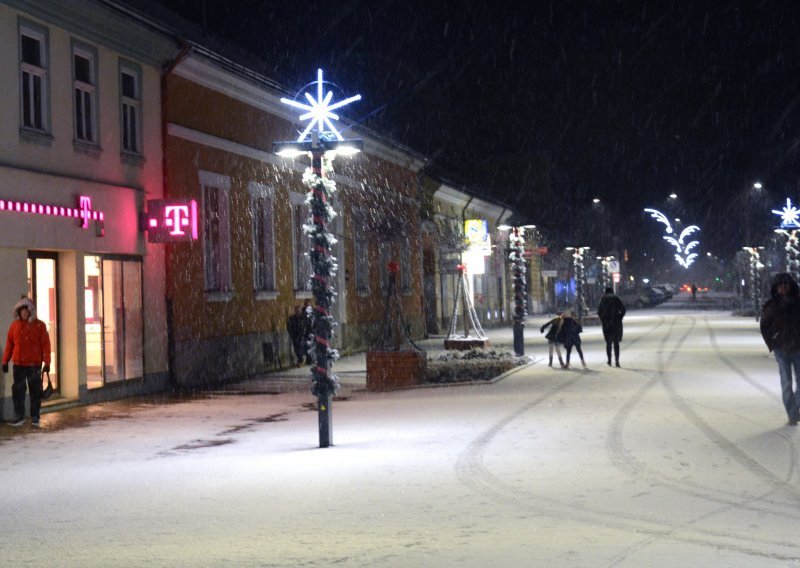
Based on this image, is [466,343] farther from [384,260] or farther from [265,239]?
[384,260]

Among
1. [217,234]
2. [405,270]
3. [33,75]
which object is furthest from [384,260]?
[33,75]

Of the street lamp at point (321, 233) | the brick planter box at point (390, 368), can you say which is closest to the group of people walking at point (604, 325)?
the brick planter box at point (390, 368)

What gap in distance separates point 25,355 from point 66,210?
10.7 ft

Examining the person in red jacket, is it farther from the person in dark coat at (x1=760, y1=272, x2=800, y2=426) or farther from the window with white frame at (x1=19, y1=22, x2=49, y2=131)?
the person in dark coat at (x1=760, y1=272, x2=800, y2=426)

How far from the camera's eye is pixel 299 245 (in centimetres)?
3184

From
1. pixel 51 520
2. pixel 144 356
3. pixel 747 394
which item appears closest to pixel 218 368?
pixel 144 356

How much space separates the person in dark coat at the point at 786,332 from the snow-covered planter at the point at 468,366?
928 cm

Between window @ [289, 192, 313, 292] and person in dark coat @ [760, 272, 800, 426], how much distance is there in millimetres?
17673

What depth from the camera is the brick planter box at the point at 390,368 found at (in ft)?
74.7

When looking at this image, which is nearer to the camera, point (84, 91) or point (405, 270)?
point (84, 91)

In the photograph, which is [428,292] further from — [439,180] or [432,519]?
[432,519]

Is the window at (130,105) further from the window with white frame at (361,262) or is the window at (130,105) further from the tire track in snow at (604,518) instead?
the window with white frame at (361,262)

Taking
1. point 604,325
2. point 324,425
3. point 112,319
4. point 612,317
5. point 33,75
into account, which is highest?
point 33,75

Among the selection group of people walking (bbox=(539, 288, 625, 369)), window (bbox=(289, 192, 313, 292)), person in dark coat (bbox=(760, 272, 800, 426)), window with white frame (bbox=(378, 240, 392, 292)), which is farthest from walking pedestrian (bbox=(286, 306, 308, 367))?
person in dark coat (bbox=(760, 272, 800, 426))
